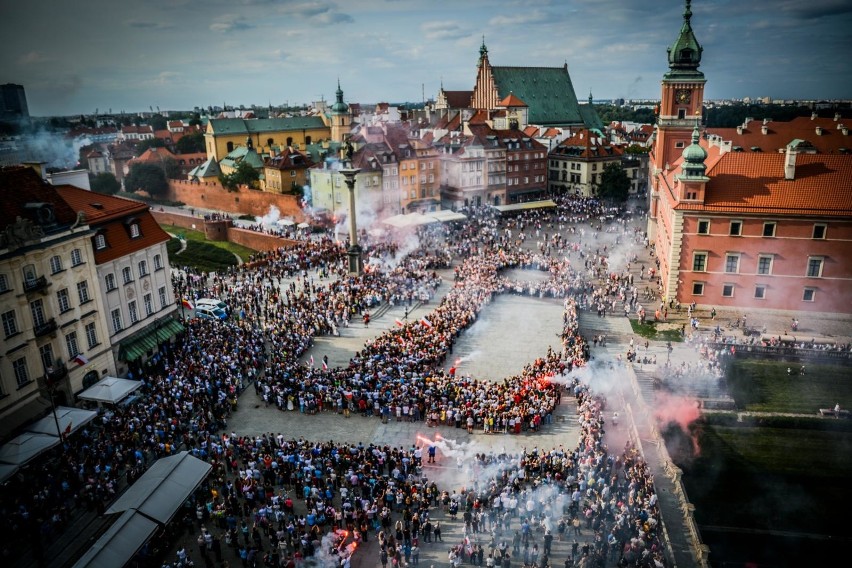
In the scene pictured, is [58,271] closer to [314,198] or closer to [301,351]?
[301,351]

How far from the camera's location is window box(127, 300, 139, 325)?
1258 inches

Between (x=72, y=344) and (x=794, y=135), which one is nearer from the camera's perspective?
(x=72, y=344)

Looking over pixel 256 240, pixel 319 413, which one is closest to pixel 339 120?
pixel 256 240

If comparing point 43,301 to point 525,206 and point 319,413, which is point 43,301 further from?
point 525,206

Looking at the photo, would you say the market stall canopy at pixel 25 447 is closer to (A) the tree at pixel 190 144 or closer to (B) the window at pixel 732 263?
(B) the window at pixel 732 263

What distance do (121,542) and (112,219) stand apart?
61.4 ft

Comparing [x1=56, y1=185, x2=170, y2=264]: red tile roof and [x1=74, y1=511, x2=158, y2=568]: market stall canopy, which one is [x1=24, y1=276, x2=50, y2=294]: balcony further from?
[x1=74, y1=511, x2=158, y2=568]: market stall canopy

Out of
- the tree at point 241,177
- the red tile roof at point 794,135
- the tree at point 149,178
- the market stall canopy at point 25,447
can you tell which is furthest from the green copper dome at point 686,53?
the tree at point 149,178

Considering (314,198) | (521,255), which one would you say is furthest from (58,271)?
(314,198)

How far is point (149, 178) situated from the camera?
88938mm

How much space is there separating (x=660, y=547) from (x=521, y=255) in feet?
113

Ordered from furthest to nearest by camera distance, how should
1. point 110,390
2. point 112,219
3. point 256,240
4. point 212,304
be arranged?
1. point 256,240
2. point 212,304
3. point 112,219
4. point 110,390

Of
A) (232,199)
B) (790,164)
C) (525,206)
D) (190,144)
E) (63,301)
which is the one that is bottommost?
(525,206)

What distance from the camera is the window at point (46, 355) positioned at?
26.5 metres
